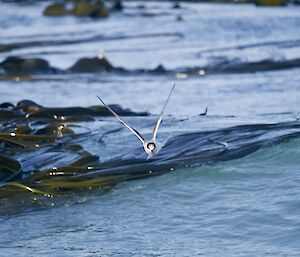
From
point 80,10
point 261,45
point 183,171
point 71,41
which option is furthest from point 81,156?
point 80,10

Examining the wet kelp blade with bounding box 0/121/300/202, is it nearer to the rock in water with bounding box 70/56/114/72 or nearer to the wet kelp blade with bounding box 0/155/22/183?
the wet kelp blade with bounding box 0/155/22/183

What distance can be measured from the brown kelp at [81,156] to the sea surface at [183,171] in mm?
14

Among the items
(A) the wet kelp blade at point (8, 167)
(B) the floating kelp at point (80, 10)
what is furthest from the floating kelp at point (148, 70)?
(B) the floating kelp at point (80, 10)

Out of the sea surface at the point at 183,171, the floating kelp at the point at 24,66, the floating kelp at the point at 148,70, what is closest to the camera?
the sea surface at the point at 183,171

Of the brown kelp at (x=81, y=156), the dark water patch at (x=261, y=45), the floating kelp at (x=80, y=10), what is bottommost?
the floating kelp at (x=80, y=10)

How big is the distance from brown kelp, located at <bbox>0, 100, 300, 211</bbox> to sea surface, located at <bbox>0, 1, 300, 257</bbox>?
0.01m

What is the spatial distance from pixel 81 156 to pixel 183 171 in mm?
662

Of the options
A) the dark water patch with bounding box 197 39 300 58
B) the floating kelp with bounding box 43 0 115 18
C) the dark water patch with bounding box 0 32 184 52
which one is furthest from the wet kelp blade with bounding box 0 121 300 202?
the floating kelp with bounding box 43 0 115 18

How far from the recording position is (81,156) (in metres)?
5.92

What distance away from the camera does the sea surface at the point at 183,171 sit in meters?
4.71

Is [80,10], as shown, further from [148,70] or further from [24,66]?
[148,70]

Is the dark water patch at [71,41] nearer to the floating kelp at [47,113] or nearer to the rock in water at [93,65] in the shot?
the rock in water at [93,65]

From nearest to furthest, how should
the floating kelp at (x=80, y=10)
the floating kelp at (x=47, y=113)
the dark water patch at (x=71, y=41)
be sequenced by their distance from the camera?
1. the floating kelp at (x=47, y=113)
2. the dark water patch at (x=71, y=41)
3. the floating kelp at (x=80, y=10)

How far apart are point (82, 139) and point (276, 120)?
147 centimetres
